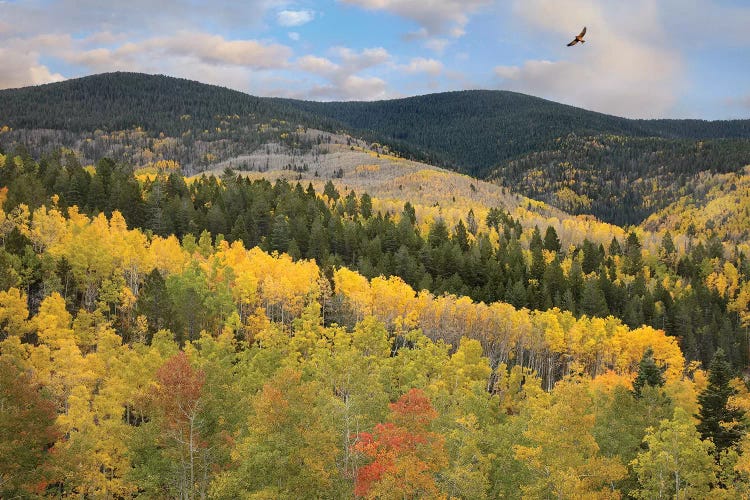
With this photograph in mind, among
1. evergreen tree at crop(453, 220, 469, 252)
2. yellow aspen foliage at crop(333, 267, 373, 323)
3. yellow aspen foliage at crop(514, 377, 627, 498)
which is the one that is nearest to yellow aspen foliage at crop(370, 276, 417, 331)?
yellow aspen foliage at crop(333, 267, 373, 323)

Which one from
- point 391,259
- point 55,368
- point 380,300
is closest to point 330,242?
point 391,259

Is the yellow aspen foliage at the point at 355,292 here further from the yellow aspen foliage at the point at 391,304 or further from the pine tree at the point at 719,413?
the pine tree at the point at 719,413

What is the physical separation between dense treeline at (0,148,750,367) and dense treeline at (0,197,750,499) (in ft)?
117

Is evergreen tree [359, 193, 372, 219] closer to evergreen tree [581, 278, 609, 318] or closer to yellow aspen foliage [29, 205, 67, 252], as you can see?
evergreen tree [581, 278, 609, 318]

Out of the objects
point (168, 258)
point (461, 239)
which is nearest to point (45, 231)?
point (168, 258)

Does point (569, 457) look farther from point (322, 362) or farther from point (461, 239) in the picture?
point (461, 239)

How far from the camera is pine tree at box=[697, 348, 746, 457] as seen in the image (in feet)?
147

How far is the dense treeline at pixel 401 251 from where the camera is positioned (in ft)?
413

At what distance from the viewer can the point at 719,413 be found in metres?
45.4

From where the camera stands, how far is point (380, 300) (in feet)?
323

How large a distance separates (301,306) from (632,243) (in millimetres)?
130761

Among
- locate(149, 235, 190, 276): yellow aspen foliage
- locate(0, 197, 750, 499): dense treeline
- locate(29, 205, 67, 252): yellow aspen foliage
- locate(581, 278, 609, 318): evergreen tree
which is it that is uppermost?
locate(29, 205, 67, 252): yellow aspen foliage

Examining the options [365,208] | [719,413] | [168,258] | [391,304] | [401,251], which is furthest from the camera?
A: [365,208]

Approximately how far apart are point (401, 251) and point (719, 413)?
293 feet
